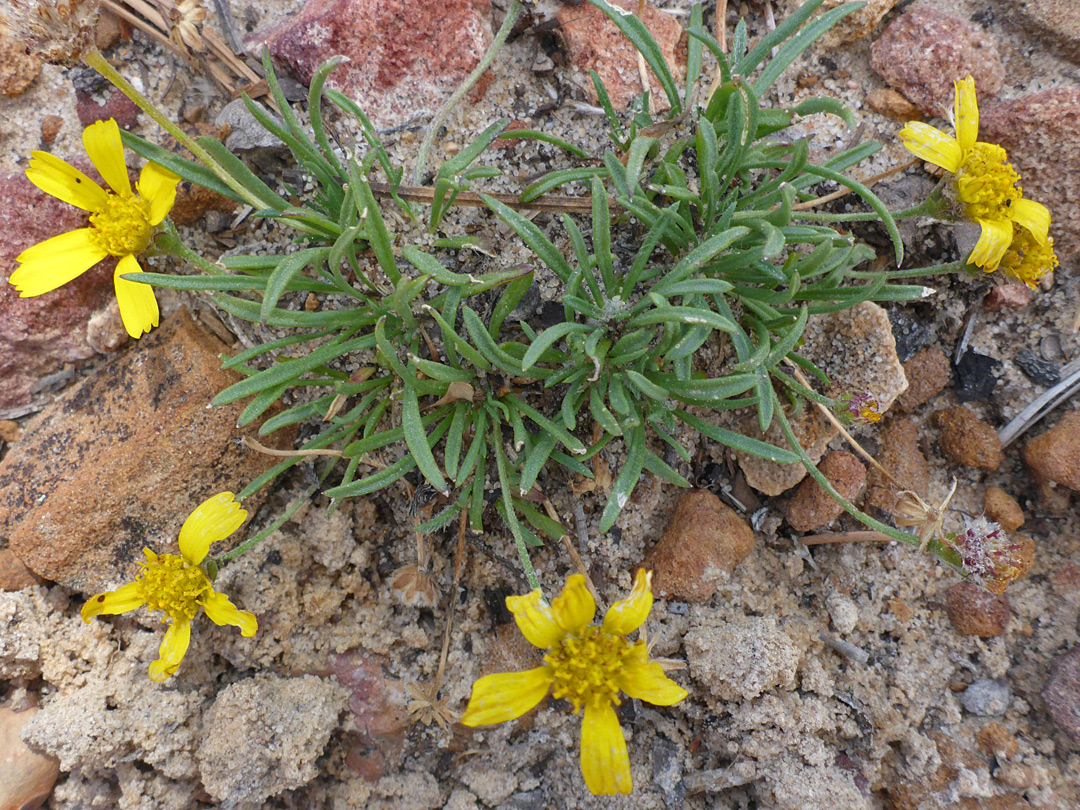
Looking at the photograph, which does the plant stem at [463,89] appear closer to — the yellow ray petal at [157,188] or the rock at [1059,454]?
the yellow ray petal at [157,188]

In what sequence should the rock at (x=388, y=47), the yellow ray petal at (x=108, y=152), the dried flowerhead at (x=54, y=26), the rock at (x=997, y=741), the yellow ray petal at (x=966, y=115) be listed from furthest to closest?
the rock at (x=388, y=47)
the rock at (x=997, y=741)
the yellow ray petal at (x=966, y=115)
the yellow ray petal at (x=108, y=152)
the dried flowerhead at (x=54, y=26)

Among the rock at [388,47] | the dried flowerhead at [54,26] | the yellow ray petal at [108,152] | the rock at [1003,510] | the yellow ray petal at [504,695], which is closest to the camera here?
the dried flowerhead at [54,26]

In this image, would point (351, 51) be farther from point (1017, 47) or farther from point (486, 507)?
point (1017, 47)

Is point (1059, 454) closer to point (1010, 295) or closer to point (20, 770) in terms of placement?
point (1010, 295)

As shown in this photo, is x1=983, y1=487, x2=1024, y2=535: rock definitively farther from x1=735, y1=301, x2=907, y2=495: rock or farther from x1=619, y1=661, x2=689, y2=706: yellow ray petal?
x1=619, y1=661, x2=689, y2=706: yellow ray petal

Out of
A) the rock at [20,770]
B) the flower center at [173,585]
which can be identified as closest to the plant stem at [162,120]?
the flower center at [173,585]

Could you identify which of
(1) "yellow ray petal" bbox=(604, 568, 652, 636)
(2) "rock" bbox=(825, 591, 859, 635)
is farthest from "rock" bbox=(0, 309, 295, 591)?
(2) "rock" bbox=(825, 591, 859, 635)

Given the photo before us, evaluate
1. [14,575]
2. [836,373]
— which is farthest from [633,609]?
[14,575]
